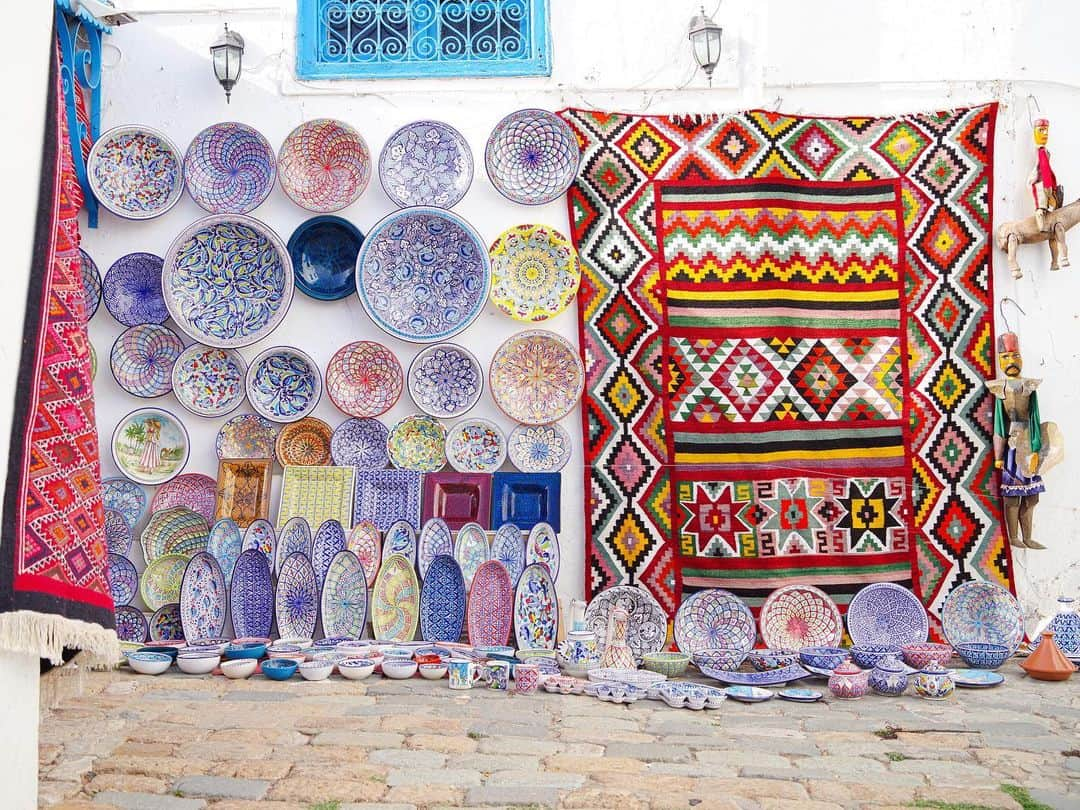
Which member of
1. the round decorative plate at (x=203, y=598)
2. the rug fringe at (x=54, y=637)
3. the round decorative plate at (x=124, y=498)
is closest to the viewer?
the rug fringe at (x=54, y=637)

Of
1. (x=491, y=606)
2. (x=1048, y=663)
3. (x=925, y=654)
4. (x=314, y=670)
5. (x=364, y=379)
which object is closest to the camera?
(x=314, y=670)

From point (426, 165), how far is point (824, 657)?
253 cm

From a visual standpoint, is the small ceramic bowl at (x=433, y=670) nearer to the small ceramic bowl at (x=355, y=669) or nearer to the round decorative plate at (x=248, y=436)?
the small ceramic bowl at (x=355, y=669)

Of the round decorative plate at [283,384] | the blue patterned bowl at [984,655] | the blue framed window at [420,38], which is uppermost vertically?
the blue framed window at [420,38]

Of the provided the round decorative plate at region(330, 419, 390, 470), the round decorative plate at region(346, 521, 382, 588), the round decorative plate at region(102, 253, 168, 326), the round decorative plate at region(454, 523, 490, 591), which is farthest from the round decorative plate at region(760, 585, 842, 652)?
the round decorative plate at region(102, 253, 168, 326)

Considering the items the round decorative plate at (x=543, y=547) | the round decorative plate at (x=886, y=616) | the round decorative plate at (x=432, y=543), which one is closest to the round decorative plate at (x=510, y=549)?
the round decorative plate at (x=543, y=547)

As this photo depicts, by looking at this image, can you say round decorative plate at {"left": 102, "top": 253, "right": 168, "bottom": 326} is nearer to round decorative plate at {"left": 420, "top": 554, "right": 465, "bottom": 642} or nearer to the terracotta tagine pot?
round decorative plate at {"left": 420, "top": 554, "right": 465, "bottom": 642}

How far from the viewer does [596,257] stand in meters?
4.54

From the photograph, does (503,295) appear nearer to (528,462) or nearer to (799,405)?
(528,462)

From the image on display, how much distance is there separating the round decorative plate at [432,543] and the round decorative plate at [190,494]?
0.89 meters

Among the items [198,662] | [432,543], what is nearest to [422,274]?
[432,543]

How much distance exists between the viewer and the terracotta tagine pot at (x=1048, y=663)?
12.7 ft

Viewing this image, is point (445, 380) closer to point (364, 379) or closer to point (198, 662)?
point (364, 379)

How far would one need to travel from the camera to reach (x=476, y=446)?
177 inches
